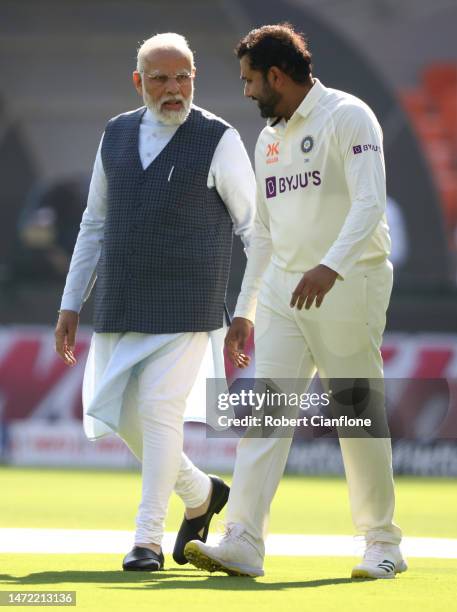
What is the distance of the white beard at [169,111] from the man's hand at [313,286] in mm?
1244

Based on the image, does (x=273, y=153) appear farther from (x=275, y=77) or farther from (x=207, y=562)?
(x=207, y=562)

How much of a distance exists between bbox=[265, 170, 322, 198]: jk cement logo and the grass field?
1365 millimetres

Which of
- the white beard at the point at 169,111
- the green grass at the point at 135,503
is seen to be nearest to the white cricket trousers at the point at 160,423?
the white beard at the point at 169,111

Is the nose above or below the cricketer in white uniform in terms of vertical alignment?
above

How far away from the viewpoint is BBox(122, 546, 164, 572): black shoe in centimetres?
595

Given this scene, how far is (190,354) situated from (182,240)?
44cm

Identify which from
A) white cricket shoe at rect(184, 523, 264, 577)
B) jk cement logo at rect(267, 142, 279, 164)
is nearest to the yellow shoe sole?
white cricket shoe at rect(184, 523, 264, 577)

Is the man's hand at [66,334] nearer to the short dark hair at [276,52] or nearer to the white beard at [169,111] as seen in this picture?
the white beard at [169,111]

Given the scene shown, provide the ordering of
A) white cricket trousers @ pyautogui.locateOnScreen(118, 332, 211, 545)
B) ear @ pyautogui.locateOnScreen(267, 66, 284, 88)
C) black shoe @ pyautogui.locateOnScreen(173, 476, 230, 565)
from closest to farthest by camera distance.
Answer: ear @ pyautogui.locateOnScreen(267, 66, 284, 88) < white cricket trousers @ pyautogui.locateOnScreen(118, 332, 211, 545) < black shoe @ pyautogui.locateOnScreen(173, 476, 230, 565)

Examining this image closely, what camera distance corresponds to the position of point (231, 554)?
5.73m

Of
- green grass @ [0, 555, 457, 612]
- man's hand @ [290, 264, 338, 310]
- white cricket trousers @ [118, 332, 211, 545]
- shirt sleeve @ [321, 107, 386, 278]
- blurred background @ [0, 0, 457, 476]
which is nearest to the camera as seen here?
green grass @ [0, 555, 457, 612]

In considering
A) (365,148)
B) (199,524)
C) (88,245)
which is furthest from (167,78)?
(199,524)

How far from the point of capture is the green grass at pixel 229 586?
16.1 feet

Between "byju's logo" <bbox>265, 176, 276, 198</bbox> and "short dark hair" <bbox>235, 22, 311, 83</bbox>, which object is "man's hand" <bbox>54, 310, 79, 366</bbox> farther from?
"short dark hair" <bbox>235, 22, 311, 83</bbox>
